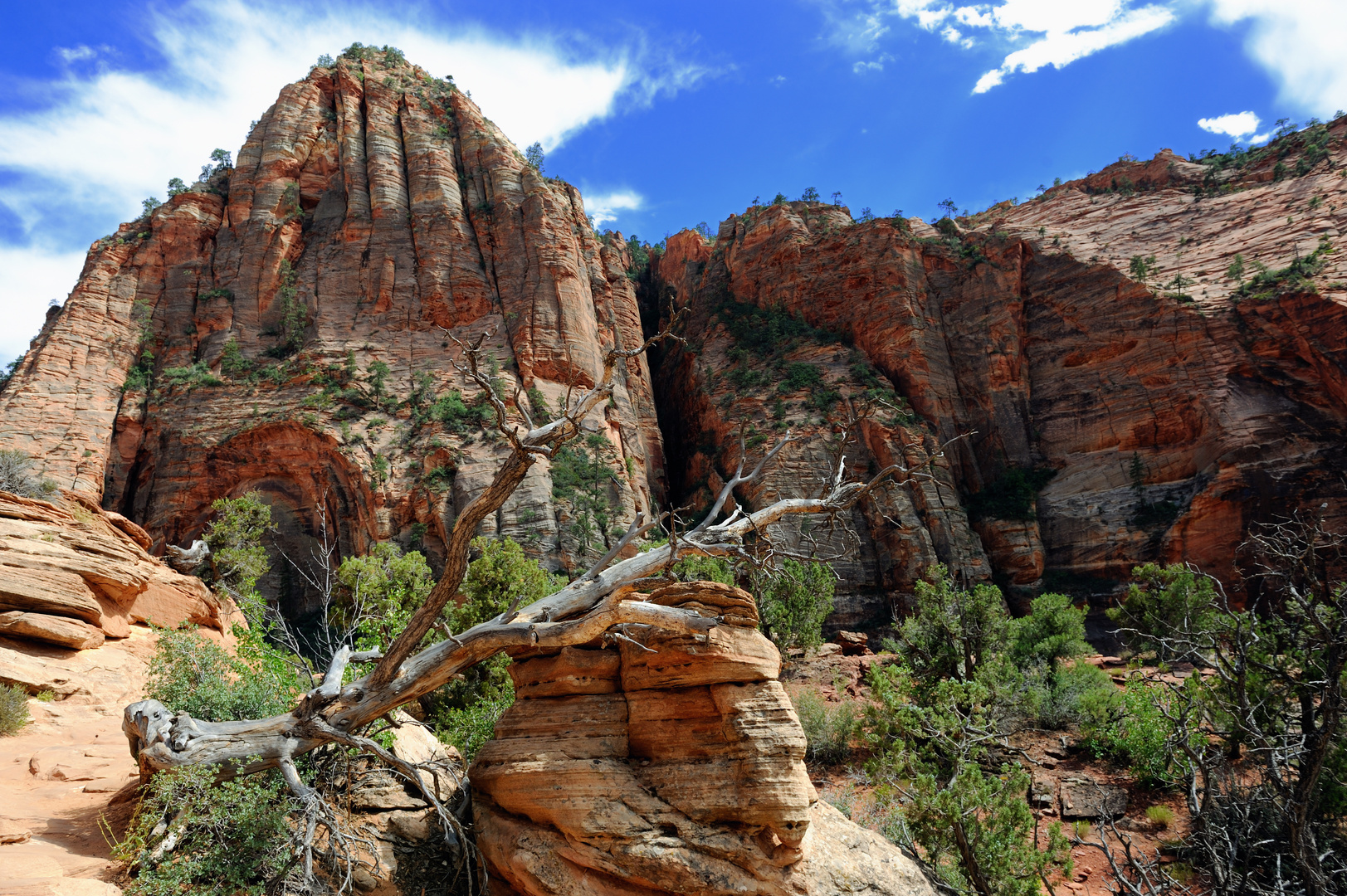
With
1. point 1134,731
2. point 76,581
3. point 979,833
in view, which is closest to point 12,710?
point 76,581

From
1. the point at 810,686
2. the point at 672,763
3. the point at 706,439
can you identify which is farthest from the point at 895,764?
the point at 706,439

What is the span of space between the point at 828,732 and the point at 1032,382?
107 ft

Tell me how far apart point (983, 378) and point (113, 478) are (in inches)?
1820

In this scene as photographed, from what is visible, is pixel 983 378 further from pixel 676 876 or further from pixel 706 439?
pixel 676 876

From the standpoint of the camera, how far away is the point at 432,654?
27.3ft

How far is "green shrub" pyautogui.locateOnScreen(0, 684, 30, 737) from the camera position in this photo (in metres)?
9.71

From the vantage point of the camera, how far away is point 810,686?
20.1m

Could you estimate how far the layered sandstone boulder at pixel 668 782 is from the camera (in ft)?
22.8

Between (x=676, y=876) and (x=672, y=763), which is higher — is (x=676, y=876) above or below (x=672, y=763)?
below

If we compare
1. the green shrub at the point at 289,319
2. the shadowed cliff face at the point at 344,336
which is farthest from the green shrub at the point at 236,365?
the green shrub at the point at 289,319

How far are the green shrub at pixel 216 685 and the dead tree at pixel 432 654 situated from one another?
583mm

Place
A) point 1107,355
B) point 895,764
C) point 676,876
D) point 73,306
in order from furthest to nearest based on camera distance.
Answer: point 1107,355 → point 73,306 → point 895,764 → point 676,876

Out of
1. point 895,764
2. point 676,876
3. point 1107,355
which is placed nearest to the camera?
point 676,876

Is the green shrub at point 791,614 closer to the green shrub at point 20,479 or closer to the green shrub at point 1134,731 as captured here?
the green shrub at point 1134,731
